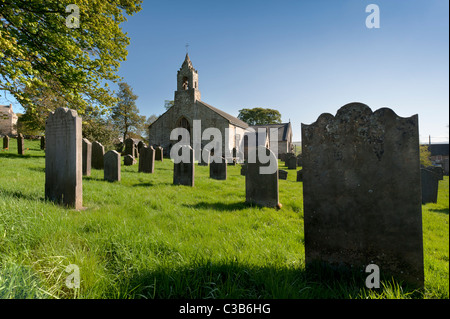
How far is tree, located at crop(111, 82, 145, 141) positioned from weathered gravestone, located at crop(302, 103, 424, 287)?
37055 mm

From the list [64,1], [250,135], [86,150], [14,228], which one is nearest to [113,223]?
[14,228]

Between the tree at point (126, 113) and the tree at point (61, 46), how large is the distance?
94.9 feet

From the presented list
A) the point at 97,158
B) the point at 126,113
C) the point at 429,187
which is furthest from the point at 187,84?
the point at 429,187

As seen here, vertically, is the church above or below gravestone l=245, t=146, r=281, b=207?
above

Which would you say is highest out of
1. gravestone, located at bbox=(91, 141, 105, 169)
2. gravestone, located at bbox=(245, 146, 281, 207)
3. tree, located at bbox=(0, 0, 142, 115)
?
tree, located at bbox=(0, 0, 142, 115)

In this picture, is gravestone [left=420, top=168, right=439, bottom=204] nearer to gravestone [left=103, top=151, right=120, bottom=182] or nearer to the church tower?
gravestone [left=103, top=151, right=120, bottom=182]

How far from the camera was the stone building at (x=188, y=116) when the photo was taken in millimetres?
27094

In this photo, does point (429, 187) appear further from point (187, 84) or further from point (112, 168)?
point (187, 84)

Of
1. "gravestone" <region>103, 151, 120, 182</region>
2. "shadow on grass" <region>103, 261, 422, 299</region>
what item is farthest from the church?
"shadow on grass" <region>103, 261, 422, 299</region>

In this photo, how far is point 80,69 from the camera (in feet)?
22.6

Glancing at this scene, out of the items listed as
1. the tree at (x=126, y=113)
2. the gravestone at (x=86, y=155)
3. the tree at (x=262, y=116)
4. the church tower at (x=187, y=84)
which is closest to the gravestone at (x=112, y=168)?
the gravestone at (x=86, y=155)

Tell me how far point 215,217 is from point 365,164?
8.74 feet

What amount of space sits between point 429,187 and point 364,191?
8431 mm

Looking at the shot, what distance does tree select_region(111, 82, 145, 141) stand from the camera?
33.8m
